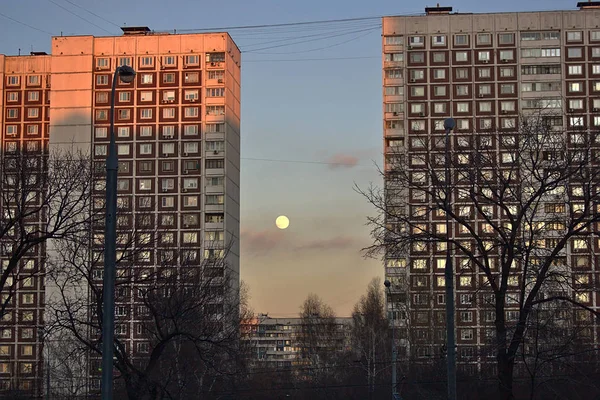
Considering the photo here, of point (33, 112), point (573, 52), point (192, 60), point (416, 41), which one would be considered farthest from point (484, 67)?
point (33, 112)

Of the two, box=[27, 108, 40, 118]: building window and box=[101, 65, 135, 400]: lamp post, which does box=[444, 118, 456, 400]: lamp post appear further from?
box=[27, 108, 40, 118]: building window

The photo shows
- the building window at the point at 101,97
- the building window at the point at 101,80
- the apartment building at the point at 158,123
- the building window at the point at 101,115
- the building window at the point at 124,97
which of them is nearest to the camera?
the apartment building at the point at 158,123

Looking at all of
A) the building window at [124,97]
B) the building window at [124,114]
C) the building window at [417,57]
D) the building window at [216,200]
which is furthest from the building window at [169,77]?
the building window at [417,57]

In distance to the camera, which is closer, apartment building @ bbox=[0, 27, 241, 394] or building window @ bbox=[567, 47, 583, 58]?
building window @ bbox=[567, 47, 583, 58]

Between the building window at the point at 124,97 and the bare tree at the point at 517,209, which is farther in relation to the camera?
the building window at the point at 124,97

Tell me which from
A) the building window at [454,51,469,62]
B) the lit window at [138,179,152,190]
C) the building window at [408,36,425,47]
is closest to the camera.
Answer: the lit window at [138,179,152,190]

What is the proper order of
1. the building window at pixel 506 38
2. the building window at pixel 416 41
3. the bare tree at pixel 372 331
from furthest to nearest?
the building window at pixel 416 41 < the building window at pixel 506 38 < the bare tree at pixel 372 331

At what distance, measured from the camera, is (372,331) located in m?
111

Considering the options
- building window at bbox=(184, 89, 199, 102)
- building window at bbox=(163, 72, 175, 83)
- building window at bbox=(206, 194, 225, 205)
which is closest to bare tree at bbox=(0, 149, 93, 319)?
building window at bbox=(206, 194, 225, 205)

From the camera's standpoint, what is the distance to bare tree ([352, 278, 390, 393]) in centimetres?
10420

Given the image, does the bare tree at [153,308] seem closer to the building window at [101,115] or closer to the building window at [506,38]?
the building window at [101,115]

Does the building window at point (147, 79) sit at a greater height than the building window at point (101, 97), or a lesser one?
greater

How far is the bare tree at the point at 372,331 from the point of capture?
104200 mm

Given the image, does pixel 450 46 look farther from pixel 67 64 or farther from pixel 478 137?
pixel 478 137
